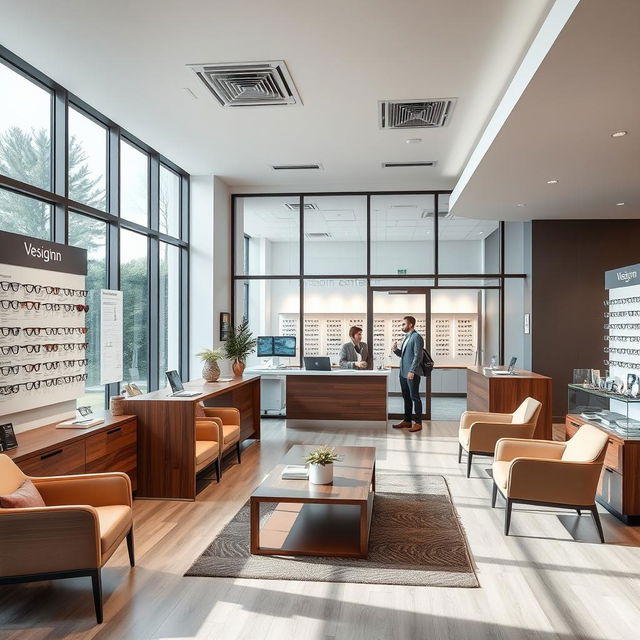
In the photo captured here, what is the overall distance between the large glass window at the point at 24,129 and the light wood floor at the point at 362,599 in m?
3.18

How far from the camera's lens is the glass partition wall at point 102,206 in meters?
5.05

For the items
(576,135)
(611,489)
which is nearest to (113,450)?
(611,489)

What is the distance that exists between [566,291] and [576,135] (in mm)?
4612

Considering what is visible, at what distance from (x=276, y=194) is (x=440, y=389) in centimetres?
535

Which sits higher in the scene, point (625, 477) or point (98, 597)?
point (625, 477)

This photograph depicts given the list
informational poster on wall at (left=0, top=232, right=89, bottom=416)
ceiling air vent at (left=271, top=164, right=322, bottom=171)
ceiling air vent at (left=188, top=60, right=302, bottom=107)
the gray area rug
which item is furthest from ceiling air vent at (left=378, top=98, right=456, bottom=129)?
the gray area rug

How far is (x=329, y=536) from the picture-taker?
13.4 ft

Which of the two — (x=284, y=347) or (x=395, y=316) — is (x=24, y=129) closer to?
(x=284, y=347)

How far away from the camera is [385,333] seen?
10.0 meters

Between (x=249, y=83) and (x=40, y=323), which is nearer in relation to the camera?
(x=40, y=323)

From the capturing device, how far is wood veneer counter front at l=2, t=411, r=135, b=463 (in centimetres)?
371

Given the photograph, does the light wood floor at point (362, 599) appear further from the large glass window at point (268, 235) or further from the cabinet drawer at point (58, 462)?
the large glass window at point (268, 235)

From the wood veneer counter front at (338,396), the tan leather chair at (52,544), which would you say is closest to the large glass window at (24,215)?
the tan leather chair at (52,544)

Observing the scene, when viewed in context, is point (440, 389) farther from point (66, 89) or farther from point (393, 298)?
point (66, 89)
